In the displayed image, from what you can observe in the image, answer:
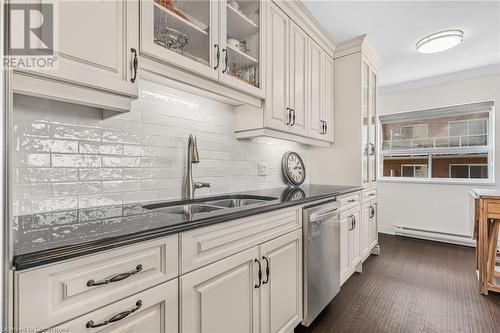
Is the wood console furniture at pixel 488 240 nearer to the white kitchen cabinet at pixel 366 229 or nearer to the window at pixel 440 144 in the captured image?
the white kitchen cabinet at pixel 366 229

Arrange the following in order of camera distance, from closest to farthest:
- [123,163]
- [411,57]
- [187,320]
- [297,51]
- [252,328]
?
[187,320] → [252,328] → [123,163] → [297,51] → [411,57]

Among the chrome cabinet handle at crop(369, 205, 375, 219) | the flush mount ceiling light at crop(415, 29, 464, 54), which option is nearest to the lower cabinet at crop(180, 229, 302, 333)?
the chrome cabinet handle at crop(369, 205, 375, 219)

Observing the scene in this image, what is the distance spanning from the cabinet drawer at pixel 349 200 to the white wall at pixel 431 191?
80.9 inches

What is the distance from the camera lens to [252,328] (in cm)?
126

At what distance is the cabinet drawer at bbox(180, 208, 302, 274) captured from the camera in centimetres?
97

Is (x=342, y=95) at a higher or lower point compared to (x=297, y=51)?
lower

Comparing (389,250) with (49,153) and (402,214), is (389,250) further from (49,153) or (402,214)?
(49,153)

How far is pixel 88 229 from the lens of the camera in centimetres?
82

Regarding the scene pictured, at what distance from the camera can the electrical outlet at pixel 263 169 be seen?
2.33 metres

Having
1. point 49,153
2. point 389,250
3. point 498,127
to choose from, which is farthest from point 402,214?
point 49,153

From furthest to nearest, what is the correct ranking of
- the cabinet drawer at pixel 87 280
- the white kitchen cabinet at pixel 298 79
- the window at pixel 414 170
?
1. the window at pixel 414 170
2. the white kitchen cabinet at pixel 298 79
3. the cabinet drawer at pixel 87 280

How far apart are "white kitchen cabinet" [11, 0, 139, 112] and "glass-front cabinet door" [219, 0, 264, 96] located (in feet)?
2.06

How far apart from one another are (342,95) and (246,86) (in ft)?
5.27

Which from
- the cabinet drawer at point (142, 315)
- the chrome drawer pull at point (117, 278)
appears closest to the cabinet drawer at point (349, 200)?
the cabinet drawer at point (142, 315)
